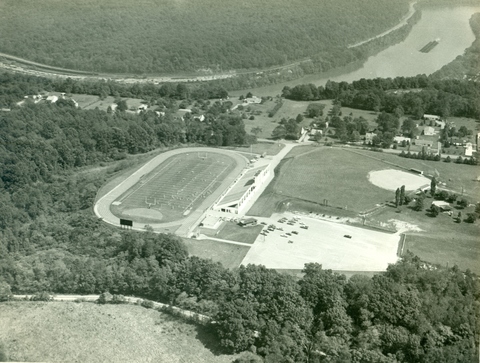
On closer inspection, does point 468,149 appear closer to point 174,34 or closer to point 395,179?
point 395,179

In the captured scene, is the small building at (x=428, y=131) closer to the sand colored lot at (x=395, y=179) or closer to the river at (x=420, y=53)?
the sand colored lot at (x=395, y=179)

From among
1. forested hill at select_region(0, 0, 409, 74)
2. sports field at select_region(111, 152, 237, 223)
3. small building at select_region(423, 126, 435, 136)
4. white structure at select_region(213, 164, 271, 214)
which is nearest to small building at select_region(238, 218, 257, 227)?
white structure at select_region(213, 164, 271, 214)

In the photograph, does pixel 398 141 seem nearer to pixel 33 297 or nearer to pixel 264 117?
pixel 264 117

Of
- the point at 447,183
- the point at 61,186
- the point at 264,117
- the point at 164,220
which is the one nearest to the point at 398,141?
the point at 447,183

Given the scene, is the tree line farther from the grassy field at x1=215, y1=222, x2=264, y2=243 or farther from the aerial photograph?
the grassy field at x1=215, y1=222, x2=264, y2=243

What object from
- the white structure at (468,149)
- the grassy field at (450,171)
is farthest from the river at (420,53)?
the white structure at (468,149)

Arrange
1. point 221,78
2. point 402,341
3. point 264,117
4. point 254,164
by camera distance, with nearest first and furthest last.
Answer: point 402,341, point 254,164, point 264,117, point 221,78

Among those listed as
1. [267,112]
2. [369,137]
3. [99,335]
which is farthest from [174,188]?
[267,112]
